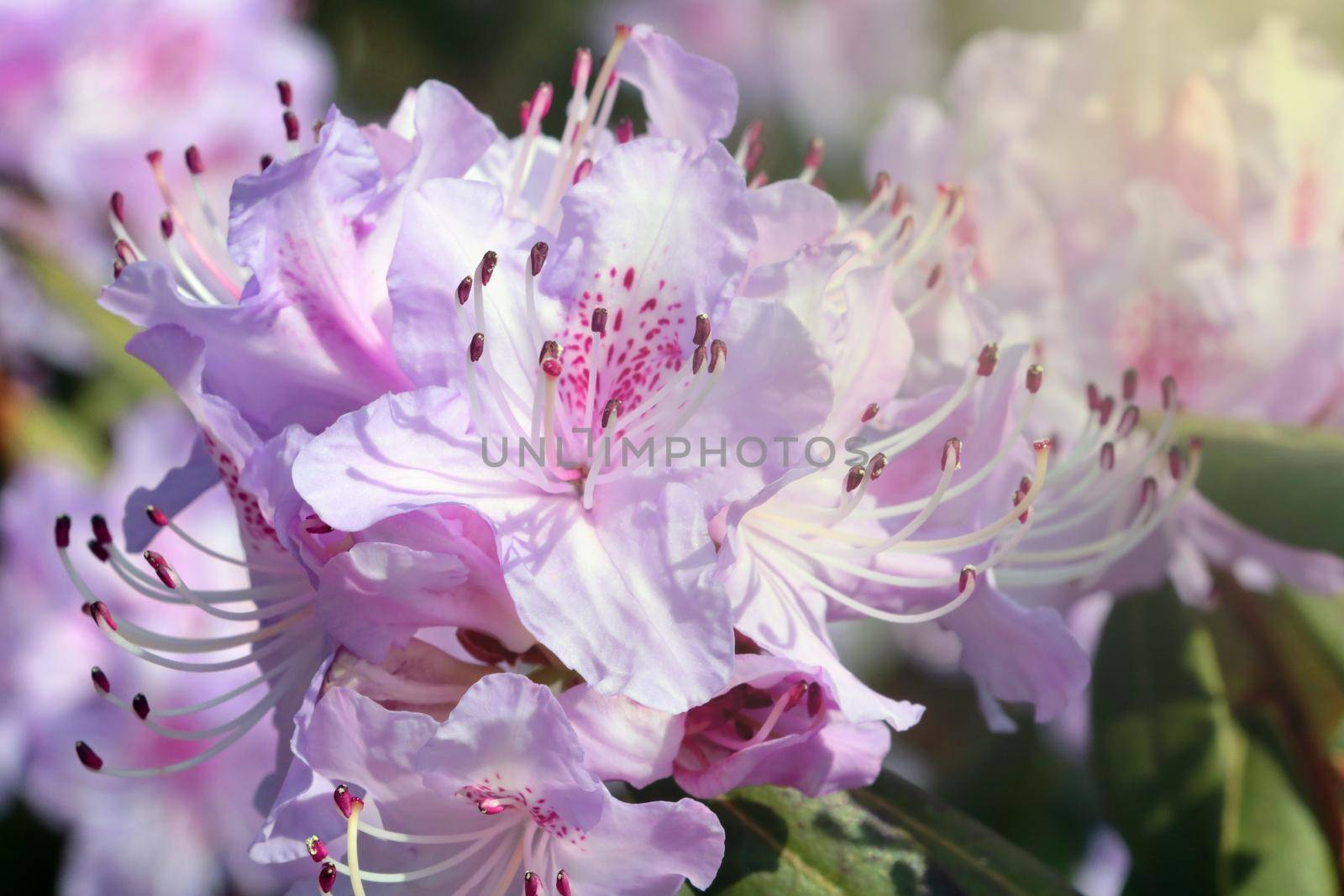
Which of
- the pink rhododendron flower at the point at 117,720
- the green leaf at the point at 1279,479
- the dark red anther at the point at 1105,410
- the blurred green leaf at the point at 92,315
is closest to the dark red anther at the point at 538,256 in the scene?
the dark red anther at the point at 1105,410

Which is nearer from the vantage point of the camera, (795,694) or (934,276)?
(795,694)

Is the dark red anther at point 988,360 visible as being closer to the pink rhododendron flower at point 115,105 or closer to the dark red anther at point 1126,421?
the dark red anther at point 1126,421

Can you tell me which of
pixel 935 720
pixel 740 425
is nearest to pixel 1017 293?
pixel 740 425

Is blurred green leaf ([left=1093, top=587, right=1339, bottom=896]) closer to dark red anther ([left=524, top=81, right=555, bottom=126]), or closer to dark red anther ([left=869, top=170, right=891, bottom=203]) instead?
dark red anther ([left=869, top=170, right=891, bottom=203])

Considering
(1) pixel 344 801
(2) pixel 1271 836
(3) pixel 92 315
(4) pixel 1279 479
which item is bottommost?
(2) pixel 1271 836

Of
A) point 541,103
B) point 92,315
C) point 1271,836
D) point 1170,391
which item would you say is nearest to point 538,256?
point 541,103

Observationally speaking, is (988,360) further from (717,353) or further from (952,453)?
(717,353)

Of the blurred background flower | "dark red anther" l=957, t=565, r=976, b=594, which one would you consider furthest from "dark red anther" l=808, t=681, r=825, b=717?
the blurred background flower
